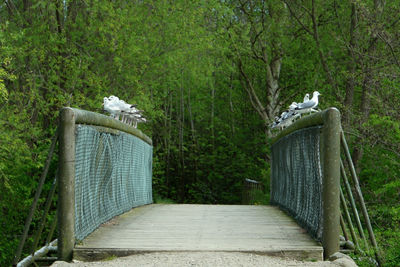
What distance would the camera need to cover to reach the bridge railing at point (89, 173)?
4.79 meters

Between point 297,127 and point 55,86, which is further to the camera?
point 55,86

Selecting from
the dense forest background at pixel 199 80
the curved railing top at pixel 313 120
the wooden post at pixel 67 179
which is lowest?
the wooden post at pixel 67 179

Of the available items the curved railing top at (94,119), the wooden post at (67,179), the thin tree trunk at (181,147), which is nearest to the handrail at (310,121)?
the curved railing top at (94,119)

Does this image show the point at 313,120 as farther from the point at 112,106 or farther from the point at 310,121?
the point at 112,106

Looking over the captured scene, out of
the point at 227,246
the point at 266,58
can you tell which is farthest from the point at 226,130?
the point at 227,246

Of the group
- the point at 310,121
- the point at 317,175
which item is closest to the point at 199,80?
the point at 310,121

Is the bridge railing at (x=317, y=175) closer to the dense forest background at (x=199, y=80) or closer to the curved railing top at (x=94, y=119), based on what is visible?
the dense forest background at (x=199, y=80)

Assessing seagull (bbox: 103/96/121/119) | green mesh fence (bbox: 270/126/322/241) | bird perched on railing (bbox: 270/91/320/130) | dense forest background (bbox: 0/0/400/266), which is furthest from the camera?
dense forest background (bbox: 0/0/400/266)

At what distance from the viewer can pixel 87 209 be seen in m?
5.41

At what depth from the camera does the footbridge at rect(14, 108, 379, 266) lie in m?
4.79

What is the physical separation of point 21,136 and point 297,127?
6497 mm

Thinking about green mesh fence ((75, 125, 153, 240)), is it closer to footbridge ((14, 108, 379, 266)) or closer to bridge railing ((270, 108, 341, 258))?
footbridge ((14, 108, 379, 266))

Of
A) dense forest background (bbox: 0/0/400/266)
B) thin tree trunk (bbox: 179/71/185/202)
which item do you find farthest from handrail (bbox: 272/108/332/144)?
thin tree trunk (bbox: 179/71/185/202)

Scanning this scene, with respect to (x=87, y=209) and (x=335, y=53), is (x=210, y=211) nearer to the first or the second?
(x=87, y=209)
